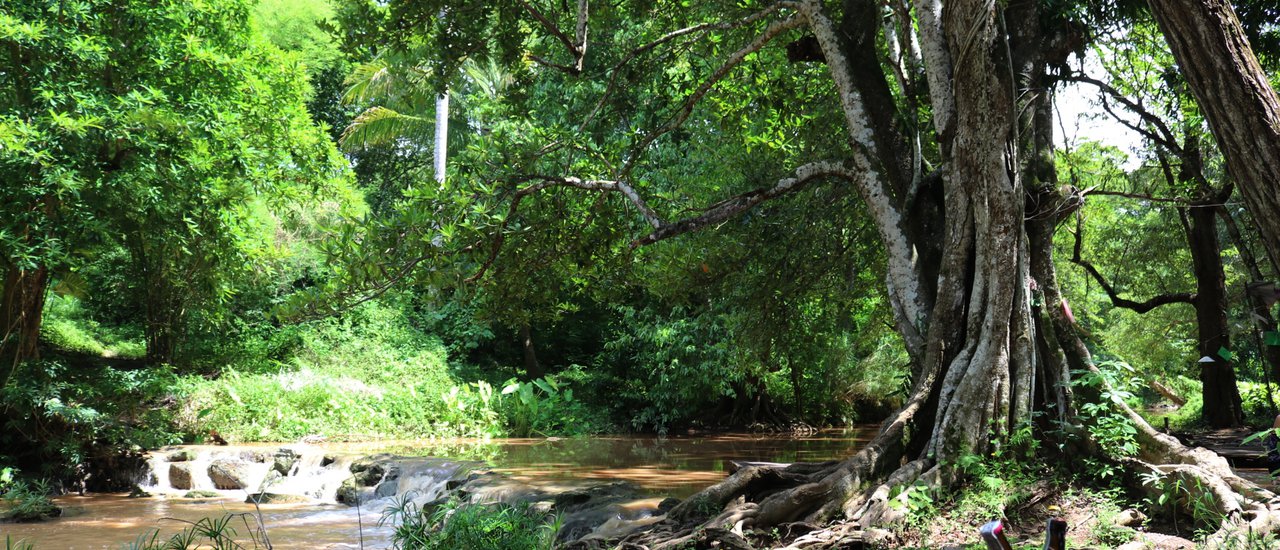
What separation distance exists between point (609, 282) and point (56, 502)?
7.89 m

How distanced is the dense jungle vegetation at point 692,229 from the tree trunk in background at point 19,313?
0.04 metres

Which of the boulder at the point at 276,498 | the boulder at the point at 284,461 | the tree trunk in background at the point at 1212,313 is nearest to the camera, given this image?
the boulder at the point at 276,498

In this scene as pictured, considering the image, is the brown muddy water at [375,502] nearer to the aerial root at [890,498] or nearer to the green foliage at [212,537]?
the green foliage at [212,537]

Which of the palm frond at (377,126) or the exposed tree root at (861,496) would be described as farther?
the palm frond at (377,126)

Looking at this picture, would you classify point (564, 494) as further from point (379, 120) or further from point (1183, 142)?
point (379, 120)

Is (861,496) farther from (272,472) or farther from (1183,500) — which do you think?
(272,472)

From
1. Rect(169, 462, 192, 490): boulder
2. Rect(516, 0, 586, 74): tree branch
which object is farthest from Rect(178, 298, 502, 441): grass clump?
Rect(516, 0, 586, 74): tree branch

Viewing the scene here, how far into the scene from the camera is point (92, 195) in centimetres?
1119

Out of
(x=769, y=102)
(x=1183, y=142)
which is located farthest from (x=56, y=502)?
(x=1183, y=142)

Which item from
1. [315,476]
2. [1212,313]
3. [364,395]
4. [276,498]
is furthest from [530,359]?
[1212,313]

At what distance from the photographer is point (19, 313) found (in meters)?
12.1

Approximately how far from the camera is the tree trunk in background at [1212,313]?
14516mm

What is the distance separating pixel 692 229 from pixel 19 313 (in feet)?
32.3

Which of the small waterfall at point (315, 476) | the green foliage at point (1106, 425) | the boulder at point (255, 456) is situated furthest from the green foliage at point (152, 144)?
the green foliage at point (1106, 425)
